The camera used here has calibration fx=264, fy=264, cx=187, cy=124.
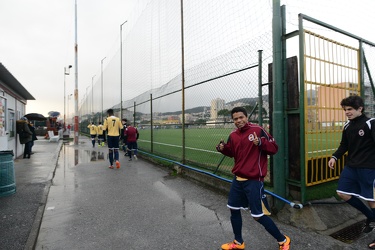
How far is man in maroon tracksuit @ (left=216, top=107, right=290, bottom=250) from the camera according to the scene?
2873 mm

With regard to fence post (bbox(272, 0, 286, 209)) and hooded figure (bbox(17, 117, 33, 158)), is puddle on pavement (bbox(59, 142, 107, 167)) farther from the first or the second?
fence post (bbox(272, 0, 286, 209))

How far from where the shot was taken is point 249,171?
115 inches

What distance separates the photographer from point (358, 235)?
11.7ft

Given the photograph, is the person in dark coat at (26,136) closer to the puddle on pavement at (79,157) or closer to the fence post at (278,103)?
the puddle on pavement at (79,157)

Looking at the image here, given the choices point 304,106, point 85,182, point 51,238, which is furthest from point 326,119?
point 85,182

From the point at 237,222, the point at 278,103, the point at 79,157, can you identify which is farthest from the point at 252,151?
the point at 79,157

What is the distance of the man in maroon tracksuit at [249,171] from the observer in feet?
9.43

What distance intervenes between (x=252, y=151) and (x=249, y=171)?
0.23 meters

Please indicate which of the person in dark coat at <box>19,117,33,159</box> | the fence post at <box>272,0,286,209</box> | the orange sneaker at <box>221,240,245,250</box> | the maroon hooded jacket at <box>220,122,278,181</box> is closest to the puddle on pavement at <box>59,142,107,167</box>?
the person in dark coat at <box>19,117,33,159</box>

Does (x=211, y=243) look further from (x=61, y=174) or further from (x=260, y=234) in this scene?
(x=61, y=174)

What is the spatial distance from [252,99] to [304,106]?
1.18 meters

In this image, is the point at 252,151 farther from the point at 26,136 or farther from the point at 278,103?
the point at 26,136

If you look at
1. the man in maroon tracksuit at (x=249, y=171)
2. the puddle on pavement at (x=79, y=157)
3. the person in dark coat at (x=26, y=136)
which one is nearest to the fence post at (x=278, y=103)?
the man in maroon tracksuit at (x=249, y=171)

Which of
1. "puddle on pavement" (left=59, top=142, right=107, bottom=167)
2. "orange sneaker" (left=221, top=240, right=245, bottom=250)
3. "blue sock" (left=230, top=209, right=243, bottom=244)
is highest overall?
"blue sock" (left=230, top=209, right=243, bottom=244)
